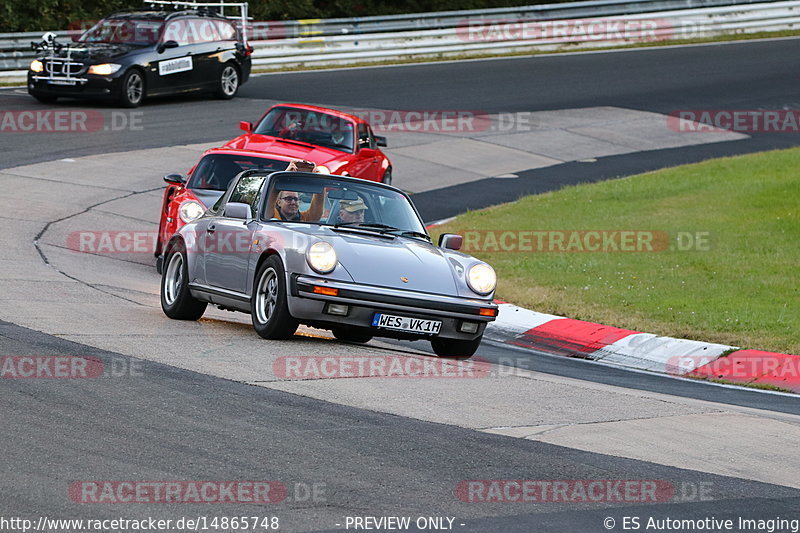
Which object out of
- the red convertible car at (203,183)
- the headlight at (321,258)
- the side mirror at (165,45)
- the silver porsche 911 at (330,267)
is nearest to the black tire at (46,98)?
the side mirror at (165,45)

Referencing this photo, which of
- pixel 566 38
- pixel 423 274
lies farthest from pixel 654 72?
pixel 423 274

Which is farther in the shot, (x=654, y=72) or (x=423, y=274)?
(x=654, y=72)

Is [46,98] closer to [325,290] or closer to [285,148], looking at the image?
[285,148]

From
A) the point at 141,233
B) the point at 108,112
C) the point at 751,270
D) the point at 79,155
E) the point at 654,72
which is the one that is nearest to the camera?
the point at 751,270

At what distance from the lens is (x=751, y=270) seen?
47.4 ft

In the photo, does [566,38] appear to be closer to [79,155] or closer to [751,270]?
[79,155]

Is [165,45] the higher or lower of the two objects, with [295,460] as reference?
higher

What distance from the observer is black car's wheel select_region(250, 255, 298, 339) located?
9539 millimetres

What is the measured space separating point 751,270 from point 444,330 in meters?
5.97

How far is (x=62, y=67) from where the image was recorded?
23.3 meters

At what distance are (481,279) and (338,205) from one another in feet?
4.56

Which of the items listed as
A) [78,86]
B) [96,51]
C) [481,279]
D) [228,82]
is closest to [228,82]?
[228,82]

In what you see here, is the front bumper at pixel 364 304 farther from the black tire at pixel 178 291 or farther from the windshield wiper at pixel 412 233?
the black tire at pixel 178 291

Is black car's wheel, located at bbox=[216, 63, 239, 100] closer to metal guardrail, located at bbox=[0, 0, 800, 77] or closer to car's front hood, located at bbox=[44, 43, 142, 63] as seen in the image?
car's front hood, located at bbox=[44, 43, 142, 63]
